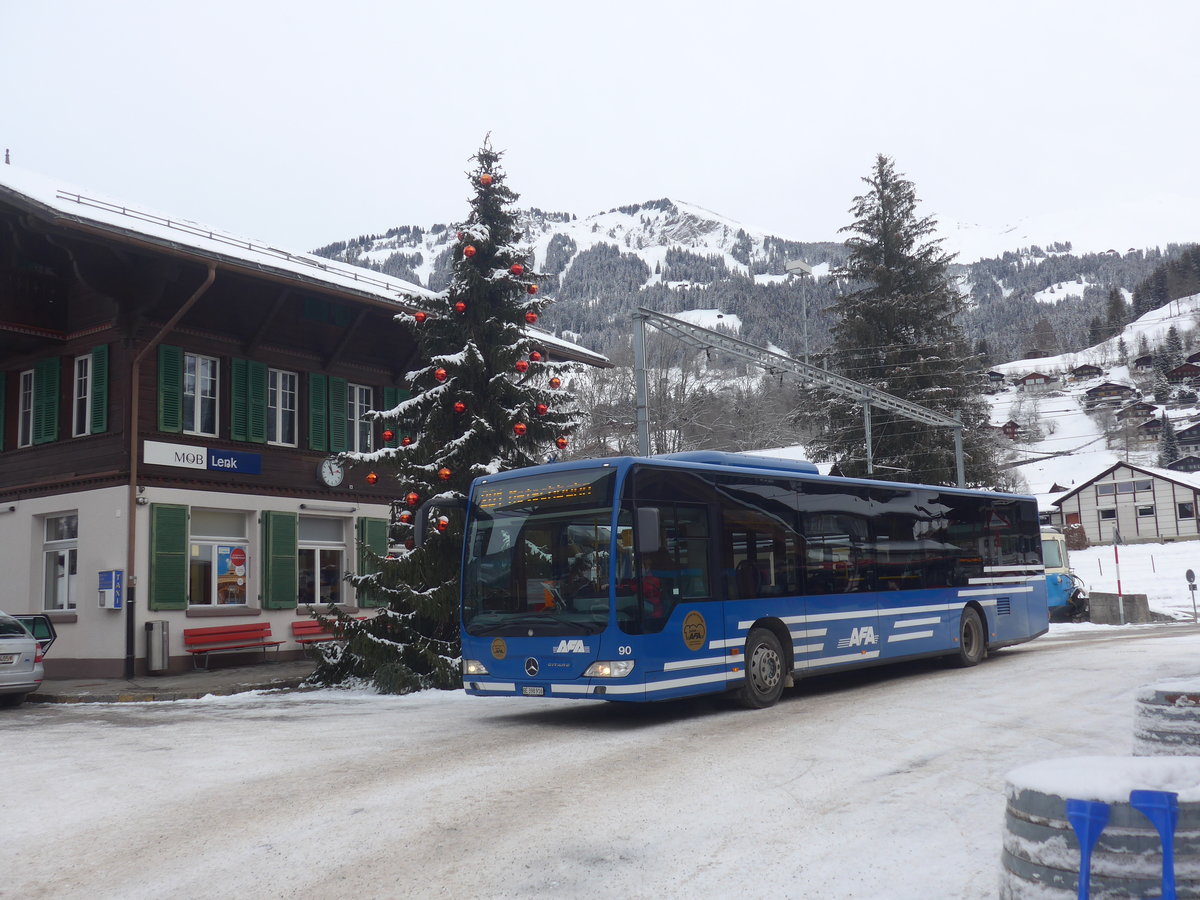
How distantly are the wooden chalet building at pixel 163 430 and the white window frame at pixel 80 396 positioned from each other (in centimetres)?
4

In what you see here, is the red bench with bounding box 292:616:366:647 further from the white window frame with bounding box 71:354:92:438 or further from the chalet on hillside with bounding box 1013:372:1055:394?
the chalet on hillside with bounding box 1013:372:1055:394

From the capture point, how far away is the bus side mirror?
36.9 ft

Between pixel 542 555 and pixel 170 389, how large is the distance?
1287 centimetres

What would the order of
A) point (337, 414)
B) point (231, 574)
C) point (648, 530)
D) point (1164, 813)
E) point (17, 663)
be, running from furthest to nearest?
1. point (337, 414)
2. point (231, 574)
3. point (17, 663)
4. point (648, 530)
5. point (1164, 813)

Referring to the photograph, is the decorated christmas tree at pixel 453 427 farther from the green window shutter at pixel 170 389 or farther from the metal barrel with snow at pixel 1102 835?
the metal barrel with snow at pixel 1102 835

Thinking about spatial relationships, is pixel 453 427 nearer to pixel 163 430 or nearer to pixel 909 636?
pixel 163 430

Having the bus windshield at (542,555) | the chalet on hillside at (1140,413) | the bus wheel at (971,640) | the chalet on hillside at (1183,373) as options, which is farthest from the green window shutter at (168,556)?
the chalet on hillside at (1183,373)

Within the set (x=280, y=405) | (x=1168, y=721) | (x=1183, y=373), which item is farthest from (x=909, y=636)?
(x=1183, y=373)

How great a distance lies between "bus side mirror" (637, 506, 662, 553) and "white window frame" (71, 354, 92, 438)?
15466 mm

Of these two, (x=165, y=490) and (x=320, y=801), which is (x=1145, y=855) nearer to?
(x=320, y=801)

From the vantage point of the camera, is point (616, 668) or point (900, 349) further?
point (900, 349)

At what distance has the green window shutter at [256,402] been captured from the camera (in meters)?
23.8

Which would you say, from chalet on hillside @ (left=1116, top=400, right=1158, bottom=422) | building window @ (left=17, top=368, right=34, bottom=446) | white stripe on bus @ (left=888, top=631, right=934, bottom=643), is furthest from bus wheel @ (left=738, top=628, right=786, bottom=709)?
chalet on hillside @ (left=1116, top=400, right=1158, bottom=422)

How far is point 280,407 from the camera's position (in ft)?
81.3
